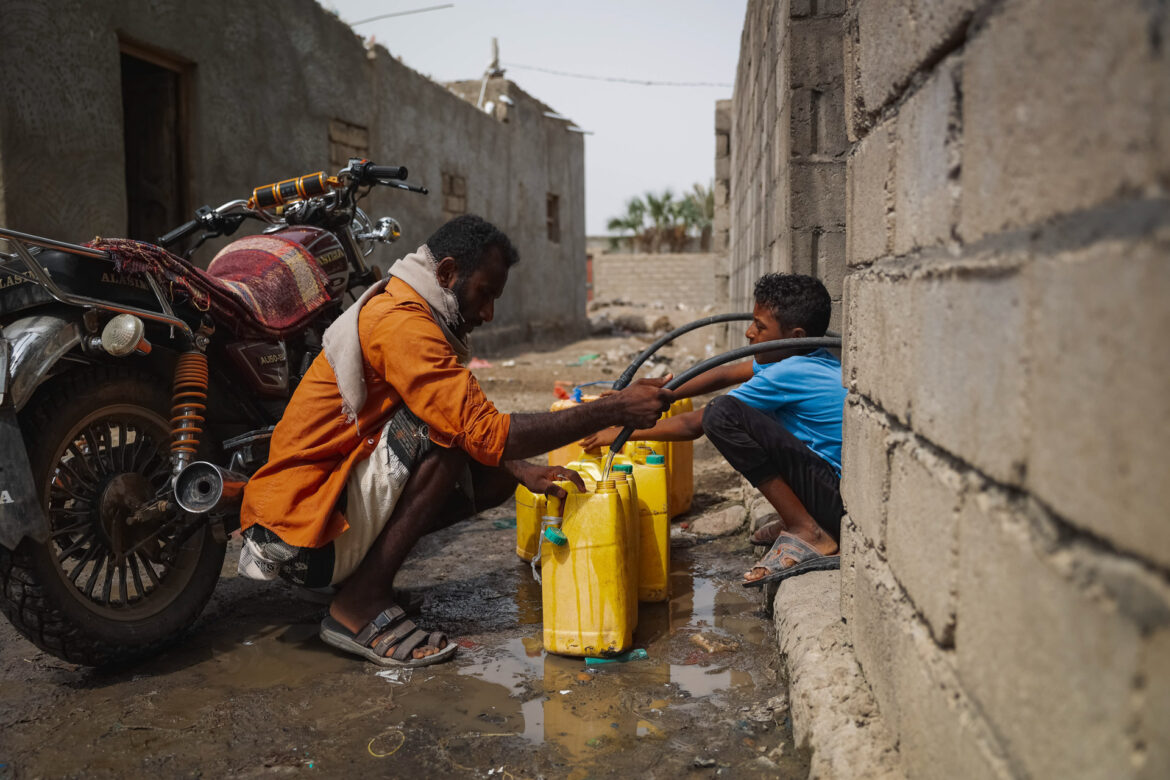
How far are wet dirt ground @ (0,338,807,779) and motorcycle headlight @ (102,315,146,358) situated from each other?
37.5 inches

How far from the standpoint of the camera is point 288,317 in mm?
3158

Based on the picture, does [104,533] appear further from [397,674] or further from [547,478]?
[547,478]

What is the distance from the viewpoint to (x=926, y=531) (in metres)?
1.48

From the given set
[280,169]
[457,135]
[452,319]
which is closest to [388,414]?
[452,319]

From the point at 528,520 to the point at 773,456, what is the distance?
103 centimetres

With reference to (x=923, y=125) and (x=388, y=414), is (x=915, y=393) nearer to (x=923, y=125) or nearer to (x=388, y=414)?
(x=923, y=125)

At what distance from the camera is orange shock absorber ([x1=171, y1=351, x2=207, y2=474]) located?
8.71 ft

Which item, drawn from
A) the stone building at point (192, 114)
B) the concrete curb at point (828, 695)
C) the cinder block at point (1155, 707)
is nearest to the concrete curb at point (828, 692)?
the concrete curb at point (828, 695)

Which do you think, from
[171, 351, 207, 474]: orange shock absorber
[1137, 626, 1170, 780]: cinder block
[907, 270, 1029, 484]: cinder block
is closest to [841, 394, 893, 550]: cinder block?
[907, 270, 1029, 484]: cinder block

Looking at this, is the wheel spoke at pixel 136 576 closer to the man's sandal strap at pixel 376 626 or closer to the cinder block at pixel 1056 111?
the man's sandal strap at pixel 376 626

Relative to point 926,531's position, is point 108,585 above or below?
below

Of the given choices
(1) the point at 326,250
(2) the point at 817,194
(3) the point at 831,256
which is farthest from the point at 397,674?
(2) the point at 817,194

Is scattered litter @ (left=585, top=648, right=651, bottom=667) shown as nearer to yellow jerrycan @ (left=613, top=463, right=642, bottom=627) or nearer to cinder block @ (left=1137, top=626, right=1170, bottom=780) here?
yellow jerrycan @ (left=613, top=463, right=642, bottom=627)

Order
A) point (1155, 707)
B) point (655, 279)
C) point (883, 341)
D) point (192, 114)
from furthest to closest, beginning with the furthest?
point (655, 279) → point (192, 114) → point (883, 341) → point (1155, 707)
